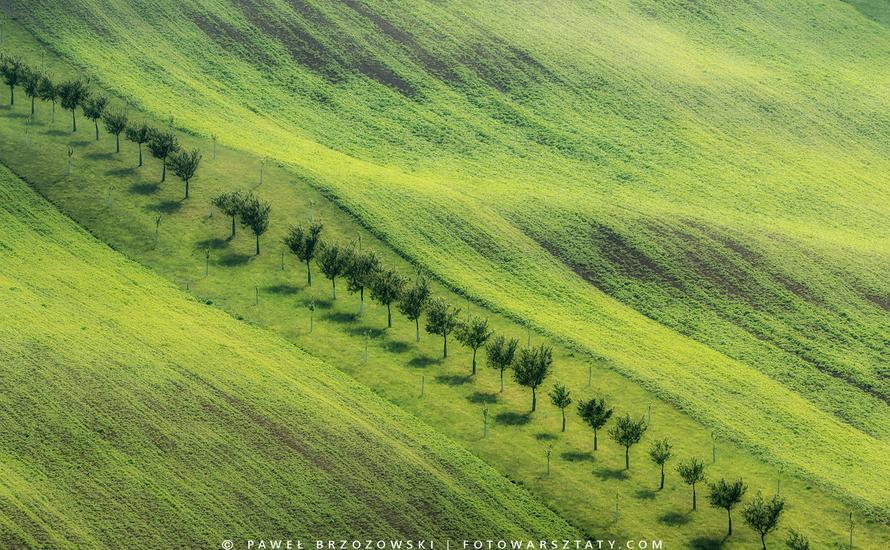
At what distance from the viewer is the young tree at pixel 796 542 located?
80.9 m

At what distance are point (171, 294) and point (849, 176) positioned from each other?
337 ft

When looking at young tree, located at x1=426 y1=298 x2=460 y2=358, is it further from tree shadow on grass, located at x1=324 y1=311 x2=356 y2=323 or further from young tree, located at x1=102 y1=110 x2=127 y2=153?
young tree, located at x1=102 y1=110 x2=127 y2=153

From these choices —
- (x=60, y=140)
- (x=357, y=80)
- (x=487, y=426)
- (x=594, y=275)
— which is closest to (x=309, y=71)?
(x=357, y=80)

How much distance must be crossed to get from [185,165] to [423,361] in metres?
42.0

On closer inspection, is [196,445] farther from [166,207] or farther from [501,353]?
[166,207]

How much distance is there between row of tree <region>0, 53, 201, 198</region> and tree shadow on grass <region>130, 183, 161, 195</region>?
1834 millimetres

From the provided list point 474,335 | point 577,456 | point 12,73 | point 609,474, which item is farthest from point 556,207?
point 12,73

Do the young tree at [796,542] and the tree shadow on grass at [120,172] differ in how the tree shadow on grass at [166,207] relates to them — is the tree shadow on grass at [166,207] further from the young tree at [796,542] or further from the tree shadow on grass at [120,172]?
the young tree at [796,542]

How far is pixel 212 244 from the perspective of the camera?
121m

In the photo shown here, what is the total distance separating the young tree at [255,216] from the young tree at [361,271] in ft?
39.2

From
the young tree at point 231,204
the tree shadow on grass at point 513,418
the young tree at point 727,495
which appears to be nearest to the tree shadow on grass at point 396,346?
the tree shadow on grass at point 513,418

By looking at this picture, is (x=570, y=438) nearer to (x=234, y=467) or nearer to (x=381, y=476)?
(x=381, y=476)

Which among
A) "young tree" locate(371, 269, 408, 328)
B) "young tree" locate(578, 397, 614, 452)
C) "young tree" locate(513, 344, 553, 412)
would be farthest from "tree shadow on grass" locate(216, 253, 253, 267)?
"young tree" locate(578, 397, 614, 452)

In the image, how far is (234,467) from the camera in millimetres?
83438
